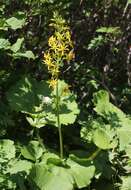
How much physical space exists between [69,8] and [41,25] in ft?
0.86

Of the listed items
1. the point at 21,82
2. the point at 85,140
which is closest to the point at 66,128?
the point at 85,140

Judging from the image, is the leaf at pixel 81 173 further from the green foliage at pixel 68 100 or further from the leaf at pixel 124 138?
the leaf at pixel 124 138

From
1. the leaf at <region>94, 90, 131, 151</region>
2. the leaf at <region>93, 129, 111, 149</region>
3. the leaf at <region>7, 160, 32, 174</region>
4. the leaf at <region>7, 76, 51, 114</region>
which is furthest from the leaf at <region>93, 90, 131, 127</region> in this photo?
the leaf at <region>7, 160, 32, 174</region>

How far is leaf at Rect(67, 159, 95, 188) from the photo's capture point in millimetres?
3693

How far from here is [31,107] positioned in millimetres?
4008

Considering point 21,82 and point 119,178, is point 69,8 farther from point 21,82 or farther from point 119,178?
point 119,178

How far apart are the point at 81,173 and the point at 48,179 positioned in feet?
0.81

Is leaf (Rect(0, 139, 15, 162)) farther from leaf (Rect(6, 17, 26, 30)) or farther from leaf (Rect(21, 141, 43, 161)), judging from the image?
leaf (Rect(6, 17, 26, 30))

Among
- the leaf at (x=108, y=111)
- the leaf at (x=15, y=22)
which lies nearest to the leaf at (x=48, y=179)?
the leaf at (x=108, y=111)

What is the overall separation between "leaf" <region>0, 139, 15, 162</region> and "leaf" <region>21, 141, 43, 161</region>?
72 mm

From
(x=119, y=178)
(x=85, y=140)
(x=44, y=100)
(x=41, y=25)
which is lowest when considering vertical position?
(x=119, y=178)

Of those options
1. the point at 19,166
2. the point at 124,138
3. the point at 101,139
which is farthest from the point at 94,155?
the point at 19,166

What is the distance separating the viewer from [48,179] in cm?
360

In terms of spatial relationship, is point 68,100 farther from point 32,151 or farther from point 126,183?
point 126,183
